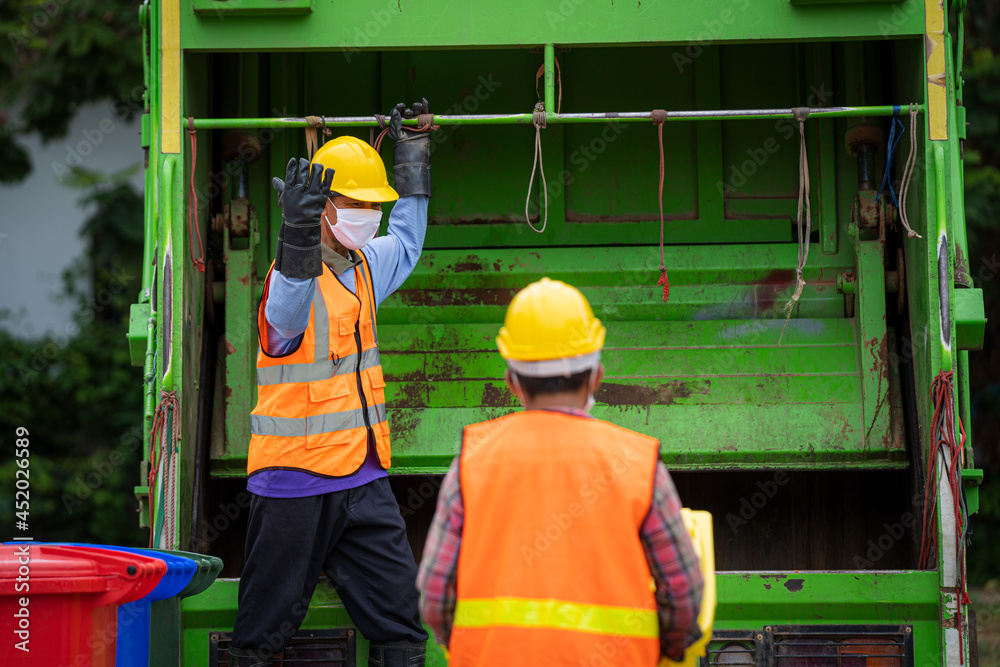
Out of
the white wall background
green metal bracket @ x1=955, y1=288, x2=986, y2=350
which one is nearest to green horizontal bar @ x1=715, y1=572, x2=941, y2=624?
green metal bracket @ x1=955, y1=288, x2=986, y2=350

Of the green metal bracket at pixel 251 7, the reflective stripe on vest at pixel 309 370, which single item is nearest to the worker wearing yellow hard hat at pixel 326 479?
the reflective stripe on vest at pixel 309 370

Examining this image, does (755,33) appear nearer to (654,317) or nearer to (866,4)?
(866,4)

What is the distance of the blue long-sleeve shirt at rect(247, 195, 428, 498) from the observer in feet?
8.27

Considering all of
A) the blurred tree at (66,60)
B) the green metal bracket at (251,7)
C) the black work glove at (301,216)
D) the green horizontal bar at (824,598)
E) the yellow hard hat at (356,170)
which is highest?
the blurred tree at (66,60)

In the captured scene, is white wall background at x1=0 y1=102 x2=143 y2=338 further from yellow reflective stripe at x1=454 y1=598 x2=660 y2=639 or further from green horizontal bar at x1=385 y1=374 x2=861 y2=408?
yellow reflective stripe at x1=454 y1=598 x2=660 y2=639

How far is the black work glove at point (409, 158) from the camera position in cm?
314

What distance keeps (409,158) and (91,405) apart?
14.8ft

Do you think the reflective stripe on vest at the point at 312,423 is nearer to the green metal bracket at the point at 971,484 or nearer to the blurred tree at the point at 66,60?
the green metal bracket at the point at 971,484

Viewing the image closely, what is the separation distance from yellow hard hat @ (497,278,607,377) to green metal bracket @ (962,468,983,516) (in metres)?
1.70

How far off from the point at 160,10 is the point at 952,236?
227 cm

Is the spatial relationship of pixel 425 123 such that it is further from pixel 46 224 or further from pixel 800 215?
pixel 46 224

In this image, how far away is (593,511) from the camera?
1.77 metres

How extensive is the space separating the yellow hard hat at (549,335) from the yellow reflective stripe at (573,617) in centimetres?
37

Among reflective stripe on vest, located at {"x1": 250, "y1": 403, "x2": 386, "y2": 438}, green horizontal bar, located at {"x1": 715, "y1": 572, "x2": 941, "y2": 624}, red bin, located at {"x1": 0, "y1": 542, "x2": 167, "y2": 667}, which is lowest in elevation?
green horizontal bar, located at {"x1": 715, "y1": 572, "x2": 941, "y2": 624}
